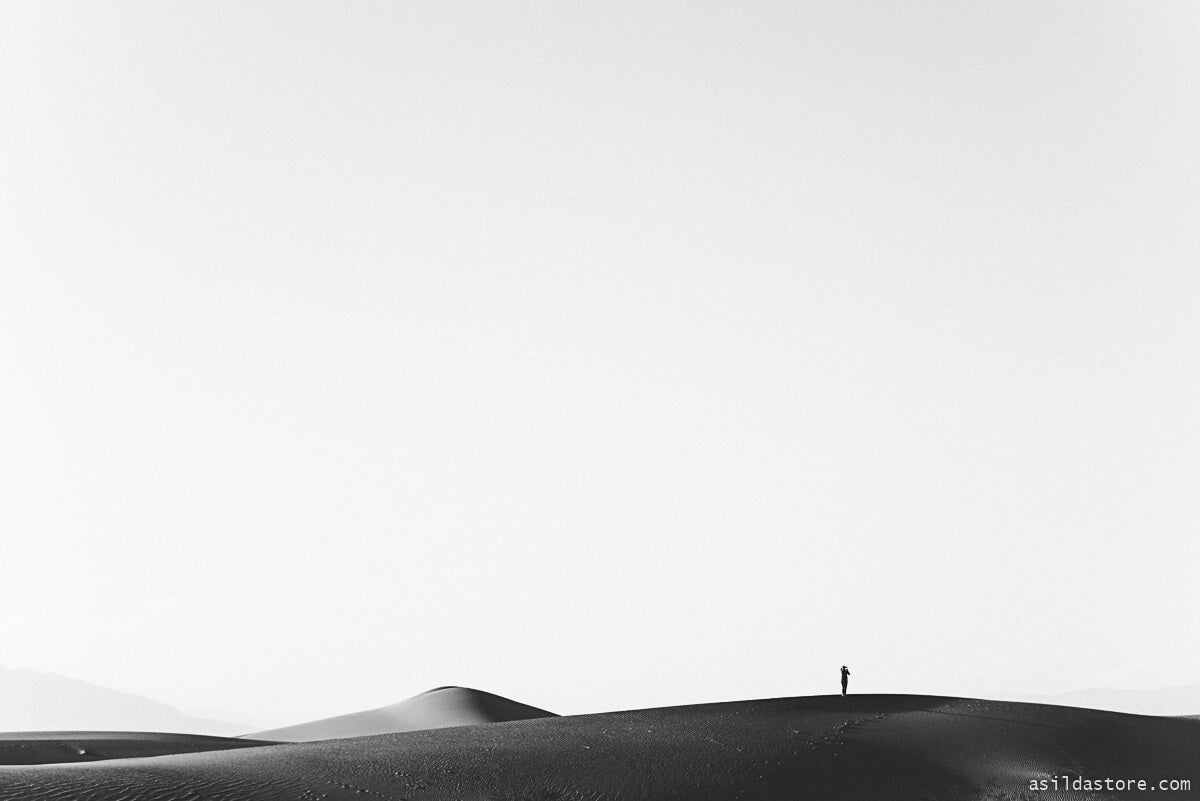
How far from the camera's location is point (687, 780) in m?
11.6

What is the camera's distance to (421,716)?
34500 mm

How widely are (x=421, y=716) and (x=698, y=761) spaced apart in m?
23.7

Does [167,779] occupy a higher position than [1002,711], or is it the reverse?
[1002,711]

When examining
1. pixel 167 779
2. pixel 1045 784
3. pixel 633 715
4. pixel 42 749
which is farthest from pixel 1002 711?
pixel 42 749

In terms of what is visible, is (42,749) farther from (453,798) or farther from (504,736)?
(453,798)

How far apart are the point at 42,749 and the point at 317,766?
29.9ft

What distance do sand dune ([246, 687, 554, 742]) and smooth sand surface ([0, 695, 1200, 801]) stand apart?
1826cm

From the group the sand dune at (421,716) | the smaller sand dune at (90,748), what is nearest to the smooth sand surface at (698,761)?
the smaller sand dune at (90,748)

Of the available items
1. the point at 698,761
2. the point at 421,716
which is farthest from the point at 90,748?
the point at 421,716

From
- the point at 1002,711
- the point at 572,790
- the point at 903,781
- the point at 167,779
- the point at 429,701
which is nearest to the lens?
the point at 167,779

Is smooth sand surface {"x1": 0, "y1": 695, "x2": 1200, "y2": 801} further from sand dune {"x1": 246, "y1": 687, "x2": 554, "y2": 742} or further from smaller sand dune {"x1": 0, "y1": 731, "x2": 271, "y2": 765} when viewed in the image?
sand dune {"x1": 246, "y1": 687, "x2": 554, "y2": 742}

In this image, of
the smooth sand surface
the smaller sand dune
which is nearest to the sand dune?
the smaller sand dune

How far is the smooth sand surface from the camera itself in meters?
10.4

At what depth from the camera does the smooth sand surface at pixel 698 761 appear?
10.4m
